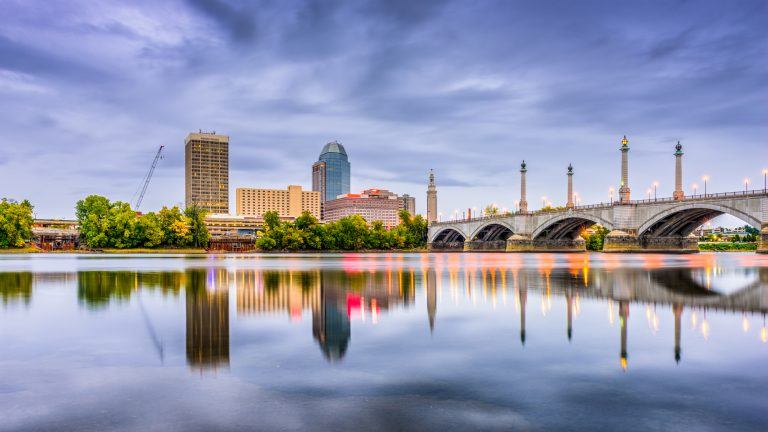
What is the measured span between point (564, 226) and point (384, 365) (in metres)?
138

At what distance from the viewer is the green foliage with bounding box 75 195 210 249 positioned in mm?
134500

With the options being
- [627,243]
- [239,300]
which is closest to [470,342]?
[239,300]

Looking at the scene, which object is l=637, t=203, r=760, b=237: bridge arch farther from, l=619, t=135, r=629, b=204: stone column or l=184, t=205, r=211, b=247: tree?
l=184, t=205, r=211, b=247: tree

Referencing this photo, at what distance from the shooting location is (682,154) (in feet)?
382

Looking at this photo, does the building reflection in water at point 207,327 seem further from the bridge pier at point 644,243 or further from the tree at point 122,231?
the tree at point 122,231

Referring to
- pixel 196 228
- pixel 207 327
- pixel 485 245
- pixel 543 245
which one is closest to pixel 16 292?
pixel 207 327

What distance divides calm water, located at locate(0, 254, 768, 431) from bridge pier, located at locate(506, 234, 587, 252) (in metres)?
124

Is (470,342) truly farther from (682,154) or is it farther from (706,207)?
(682,154)

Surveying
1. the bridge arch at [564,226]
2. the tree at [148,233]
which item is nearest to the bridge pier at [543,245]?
the bridge arch at [564,226]

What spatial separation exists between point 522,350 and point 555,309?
8158 mm

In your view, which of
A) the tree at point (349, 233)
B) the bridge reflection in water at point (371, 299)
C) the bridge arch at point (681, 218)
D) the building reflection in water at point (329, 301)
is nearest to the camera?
the bridge reflection in water at point (371, 299)

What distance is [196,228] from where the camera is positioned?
480ft

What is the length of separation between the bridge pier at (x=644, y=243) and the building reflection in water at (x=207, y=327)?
98105 millimetres

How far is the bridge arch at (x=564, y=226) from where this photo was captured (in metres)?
130
